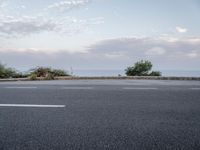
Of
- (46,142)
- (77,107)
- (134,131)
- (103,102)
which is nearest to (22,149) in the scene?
(46,142)

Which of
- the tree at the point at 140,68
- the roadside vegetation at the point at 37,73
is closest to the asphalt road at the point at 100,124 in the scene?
the roadside vegetation at the point at 37,73

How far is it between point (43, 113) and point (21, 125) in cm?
97

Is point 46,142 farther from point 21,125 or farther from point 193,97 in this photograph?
point 193,97

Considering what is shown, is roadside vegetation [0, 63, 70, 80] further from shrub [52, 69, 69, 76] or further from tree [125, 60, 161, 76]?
tree [125, 60, 161, 76]

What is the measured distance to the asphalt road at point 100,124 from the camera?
4.03 m

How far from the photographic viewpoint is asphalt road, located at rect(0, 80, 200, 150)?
13.2 feet

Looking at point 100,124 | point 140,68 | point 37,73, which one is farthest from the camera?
point 140,68

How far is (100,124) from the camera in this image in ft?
16.4

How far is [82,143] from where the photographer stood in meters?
4.05

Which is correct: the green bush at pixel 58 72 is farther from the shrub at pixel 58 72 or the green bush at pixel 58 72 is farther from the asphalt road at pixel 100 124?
the asphalt road at pixel 100 124

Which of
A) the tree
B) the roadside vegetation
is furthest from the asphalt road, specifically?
the tree

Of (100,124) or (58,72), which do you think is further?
(58,72)

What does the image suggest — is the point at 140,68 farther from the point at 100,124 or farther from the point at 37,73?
the point at 100,124

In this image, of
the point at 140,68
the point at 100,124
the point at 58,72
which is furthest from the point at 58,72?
the point at 100,124
